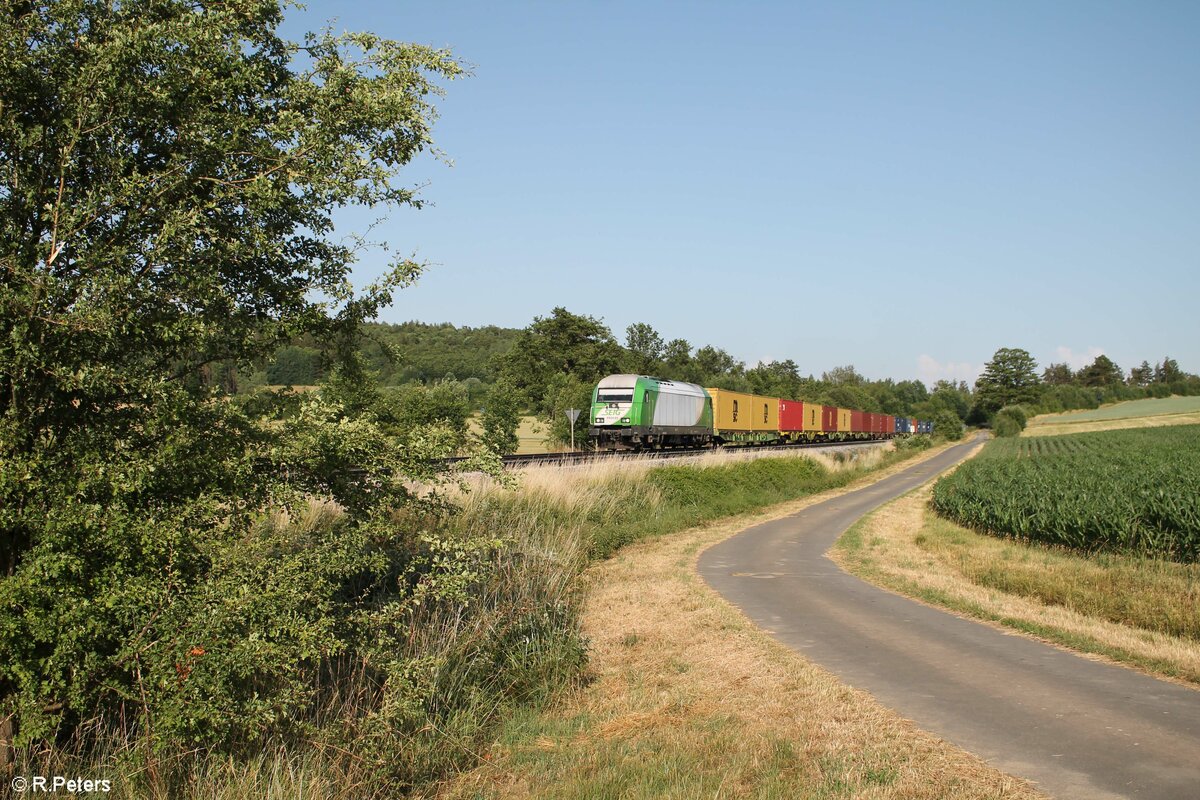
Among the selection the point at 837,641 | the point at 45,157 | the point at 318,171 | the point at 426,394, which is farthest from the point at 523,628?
the point at 426,394

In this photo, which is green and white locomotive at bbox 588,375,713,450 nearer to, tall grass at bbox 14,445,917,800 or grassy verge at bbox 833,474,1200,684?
grassy verge at bbox 833,474,1200,684

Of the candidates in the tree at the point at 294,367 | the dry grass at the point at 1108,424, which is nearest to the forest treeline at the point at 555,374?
the tree at the point at 294,367

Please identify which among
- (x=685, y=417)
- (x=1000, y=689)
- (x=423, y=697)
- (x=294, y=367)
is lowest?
(x=1000, y=689)

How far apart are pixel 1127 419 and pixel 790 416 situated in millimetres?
66298

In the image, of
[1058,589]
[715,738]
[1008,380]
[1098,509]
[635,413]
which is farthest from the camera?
[1008,380]

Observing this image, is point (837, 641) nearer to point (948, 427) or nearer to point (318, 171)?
point (318, 171)

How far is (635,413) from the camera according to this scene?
33344 millimetres

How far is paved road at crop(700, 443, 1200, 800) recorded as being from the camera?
547 cm

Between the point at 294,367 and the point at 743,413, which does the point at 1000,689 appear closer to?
the point at 294,367

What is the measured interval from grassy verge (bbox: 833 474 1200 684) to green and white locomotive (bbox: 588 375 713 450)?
14.6 meters

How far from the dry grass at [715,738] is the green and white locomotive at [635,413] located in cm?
2337

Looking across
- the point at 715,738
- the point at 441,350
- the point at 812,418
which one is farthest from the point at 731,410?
the point at 441,350

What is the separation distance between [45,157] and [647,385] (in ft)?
96.0

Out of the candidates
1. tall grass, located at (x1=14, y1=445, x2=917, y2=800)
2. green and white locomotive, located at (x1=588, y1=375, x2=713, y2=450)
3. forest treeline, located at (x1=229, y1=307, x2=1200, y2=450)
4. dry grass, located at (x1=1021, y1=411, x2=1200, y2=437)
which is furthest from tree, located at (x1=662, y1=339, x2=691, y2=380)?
tall grass, located at (x1=14, y1=445, x2=917, y2=800)
